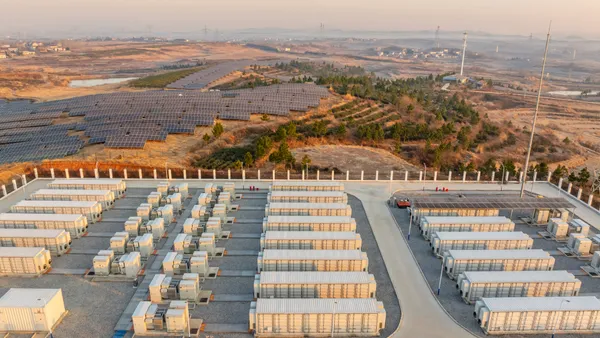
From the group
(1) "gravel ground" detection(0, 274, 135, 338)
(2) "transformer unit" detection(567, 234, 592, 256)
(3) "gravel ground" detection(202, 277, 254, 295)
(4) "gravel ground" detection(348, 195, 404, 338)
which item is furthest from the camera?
(2) "transformer unit" detection(567, 234, 592, 256)

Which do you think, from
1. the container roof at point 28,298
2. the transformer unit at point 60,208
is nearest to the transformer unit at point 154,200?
the transformer unit at point 60,208

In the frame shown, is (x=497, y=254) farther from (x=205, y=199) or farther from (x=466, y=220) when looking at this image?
(x=205, y=199)

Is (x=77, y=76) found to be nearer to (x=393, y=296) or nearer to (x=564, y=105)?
(x=393, y=296)

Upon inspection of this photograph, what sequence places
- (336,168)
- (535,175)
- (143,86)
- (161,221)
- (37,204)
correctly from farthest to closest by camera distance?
(143,86), (336,168), (535,175), (37,204), (161,221)

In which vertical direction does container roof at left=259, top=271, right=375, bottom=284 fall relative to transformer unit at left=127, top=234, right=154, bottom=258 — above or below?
above

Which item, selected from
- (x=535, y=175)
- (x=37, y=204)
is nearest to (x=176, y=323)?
(x=37, y=204)

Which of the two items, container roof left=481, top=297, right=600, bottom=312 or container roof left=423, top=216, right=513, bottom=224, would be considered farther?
A: container roof left=423, top=216, right=513, bottom=224

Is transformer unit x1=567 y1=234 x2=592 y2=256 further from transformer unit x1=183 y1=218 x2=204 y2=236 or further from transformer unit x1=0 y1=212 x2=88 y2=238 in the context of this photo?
transformer unit x1=0 y1=212 x2=88 y2=238

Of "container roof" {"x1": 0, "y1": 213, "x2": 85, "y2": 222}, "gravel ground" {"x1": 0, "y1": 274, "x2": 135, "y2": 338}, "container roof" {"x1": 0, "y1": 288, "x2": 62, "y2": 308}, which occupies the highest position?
"container roof" {"x1": 0, "y1": 213, "x2": 85, "y2": 222}

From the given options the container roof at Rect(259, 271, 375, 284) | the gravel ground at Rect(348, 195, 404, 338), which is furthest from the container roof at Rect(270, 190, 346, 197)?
the container roof at Rect(259, 271, 375, 284)
